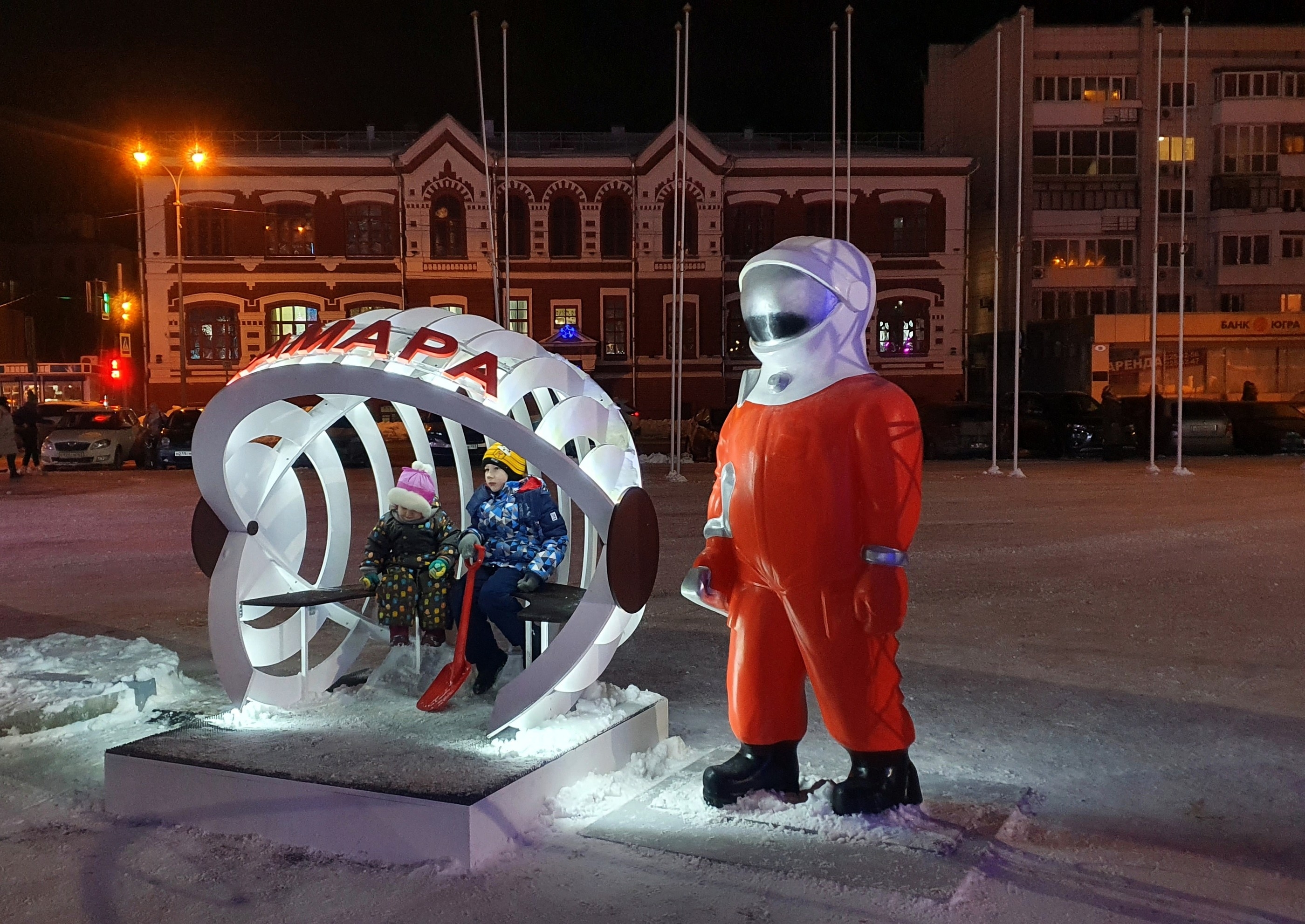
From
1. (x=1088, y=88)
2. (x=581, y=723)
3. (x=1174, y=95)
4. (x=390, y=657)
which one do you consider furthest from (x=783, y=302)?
(x=1174, y=95)

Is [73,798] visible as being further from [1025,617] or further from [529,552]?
Result: [1025,617]

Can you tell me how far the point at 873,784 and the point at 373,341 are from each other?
3.01 metres

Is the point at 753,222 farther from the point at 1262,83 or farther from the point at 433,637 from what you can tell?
the point at 433,637

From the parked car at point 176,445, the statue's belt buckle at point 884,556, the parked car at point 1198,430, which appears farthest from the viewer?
the parked car at point 1198,430

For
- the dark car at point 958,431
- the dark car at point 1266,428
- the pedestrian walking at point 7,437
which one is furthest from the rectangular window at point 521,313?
the dark car at point 1266,428

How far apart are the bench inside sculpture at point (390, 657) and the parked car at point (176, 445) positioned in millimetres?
19699

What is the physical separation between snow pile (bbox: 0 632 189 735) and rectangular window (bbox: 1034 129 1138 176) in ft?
137

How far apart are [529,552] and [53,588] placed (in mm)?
6837

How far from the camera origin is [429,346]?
18.0ft

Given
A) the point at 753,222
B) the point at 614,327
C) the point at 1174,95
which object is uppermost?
the point at 1174,95

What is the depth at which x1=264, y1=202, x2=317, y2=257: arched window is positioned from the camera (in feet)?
128

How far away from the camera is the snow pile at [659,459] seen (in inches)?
986

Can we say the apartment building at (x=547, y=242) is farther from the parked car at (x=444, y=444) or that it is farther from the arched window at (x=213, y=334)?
the parked car at (x=444, y=444)

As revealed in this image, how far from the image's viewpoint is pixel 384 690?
641 centimetres
